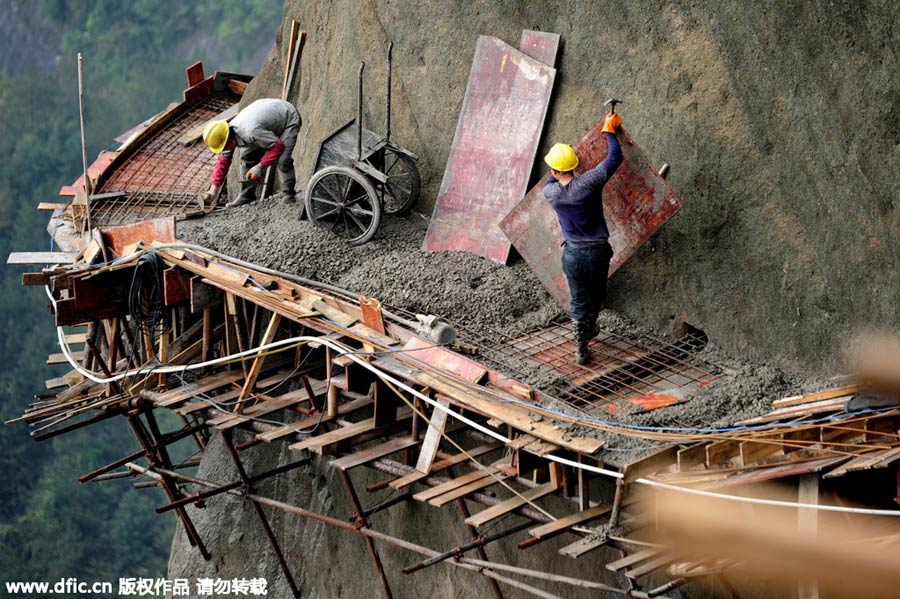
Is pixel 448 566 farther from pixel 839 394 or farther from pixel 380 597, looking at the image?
pixel 839 394

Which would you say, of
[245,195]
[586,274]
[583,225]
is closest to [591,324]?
[586,274]

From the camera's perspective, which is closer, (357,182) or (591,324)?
(591,324)

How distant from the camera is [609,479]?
8336mm

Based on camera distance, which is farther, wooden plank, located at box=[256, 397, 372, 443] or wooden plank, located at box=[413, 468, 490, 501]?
wooden plank, located at box=[256, 397, 372, 443]

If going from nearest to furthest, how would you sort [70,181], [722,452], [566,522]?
[722,452] → [566,522] → [70,181]

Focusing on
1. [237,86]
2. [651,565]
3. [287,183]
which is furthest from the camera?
[237,86]

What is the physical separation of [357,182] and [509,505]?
4056 millimetres

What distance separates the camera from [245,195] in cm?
1253

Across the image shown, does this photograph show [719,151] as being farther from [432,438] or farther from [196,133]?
[196,133]

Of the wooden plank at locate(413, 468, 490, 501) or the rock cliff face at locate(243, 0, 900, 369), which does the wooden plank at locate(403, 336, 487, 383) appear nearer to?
the wooden plank at locate(413, 468, 490, 501)

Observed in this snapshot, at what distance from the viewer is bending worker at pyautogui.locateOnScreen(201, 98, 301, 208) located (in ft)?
39.3

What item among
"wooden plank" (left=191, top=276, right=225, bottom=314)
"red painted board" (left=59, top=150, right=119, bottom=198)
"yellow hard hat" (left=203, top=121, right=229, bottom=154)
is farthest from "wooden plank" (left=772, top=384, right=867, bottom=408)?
"red painted board" (left=59, top=150, right=119, bottom=198)

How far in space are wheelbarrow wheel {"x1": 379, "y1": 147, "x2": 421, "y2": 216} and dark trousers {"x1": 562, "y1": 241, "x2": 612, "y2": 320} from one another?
285cm

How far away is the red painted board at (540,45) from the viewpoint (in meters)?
10.6
